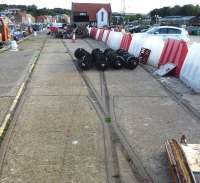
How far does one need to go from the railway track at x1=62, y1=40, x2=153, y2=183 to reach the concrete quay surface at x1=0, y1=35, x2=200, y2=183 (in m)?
0.05

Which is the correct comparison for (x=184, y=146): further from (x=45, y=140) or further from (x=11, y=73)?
(x=11, y=73)

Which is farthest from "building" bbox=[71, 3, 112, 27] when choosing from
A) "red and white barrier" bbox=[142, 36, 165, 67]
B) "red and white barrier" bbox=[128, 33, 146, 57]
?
"red and white barrier" bbox=[142, 36, 165, 67]

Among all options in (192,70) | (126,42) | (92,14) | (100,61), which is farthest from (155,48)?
(92,14)

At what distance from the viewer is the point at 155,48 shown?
1605 centimetres

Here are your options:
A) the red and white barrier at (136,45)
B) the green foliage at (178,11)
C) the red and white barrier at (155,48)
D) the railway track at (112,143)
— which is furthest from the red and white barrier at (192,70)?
the green foliage at (178,11)

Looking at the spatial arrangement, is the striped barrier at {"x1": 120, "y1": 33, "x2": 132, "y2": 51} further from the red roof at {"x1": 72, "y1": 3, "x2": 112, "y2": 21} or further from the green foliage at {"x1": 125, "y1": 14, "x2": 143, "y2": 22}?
the green foliage at {"x1": 125, "y1": 14, "x2": 143, "y2": 22}

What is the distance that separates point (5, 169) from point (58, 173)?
72cm

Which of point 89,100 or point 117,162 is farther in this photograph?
point 89,100

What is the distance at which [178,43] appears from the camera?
43.9 ft

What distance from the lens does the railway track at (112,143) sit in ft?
17.4

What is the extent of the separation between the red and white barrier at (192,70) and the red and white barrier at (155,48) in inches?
128

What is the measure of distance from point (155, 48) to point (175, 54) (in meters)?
2.68

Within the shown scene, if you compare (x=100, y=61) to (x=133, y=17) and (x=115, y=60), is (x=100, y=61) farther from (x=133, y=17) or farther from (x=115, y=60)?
(x=133, y=17)

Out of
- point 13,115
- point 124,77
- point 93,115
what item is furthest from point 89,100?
point 124,77
